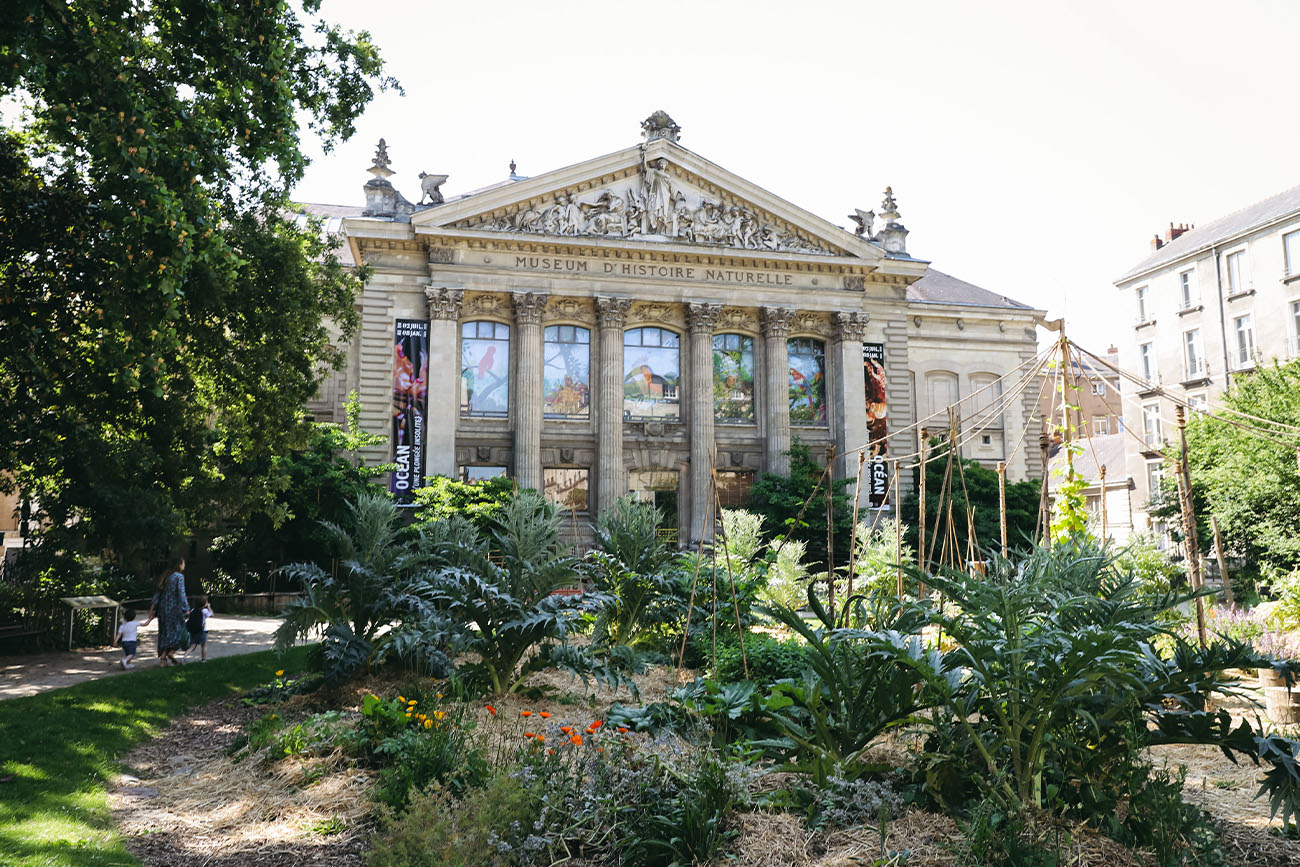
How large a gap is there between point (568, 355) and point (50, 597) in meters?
20.2

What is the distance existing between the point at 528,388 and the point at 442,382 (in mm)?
3132

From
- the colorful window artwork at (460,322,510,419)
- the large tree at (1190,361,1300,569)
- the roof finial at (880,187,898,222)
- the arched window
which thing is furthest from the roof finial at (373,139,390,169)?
the large tree at (1190,361,1300,569)

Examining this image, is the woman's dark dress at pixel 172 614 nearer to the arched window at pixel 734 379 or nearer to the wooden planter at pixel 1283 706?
the wooden planter at pixel 1283 706

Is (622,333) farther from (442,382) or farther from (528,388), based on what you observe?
(442,382)

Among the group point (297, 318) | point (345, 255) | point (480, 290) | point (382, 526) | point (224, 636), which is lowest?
point (224, 636)

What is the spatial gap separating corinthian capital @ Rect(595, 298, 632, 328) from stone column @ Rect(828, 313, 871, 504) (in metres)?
9.06

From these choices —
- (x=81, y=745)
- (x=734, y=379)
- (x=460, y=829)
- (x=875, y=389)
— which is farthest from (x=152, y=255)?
(x=875, y=389)

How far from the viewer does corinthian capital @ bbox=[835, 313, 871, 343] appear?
117 feet

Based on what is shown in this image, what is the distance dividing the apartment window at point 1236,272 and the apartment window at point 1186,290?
5.64ft

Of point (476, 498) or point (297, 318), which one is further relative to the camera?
point (476, 498)

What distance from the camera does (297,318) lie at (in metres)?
16.6

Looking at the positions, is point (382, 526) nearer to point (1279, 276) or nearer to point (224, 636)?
point (224, 636)

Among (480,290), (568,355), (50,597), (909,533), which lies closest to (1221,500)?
(909,533)

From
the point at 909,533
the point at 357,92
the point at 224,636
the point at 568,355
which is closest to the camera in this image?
the point at 357,92
